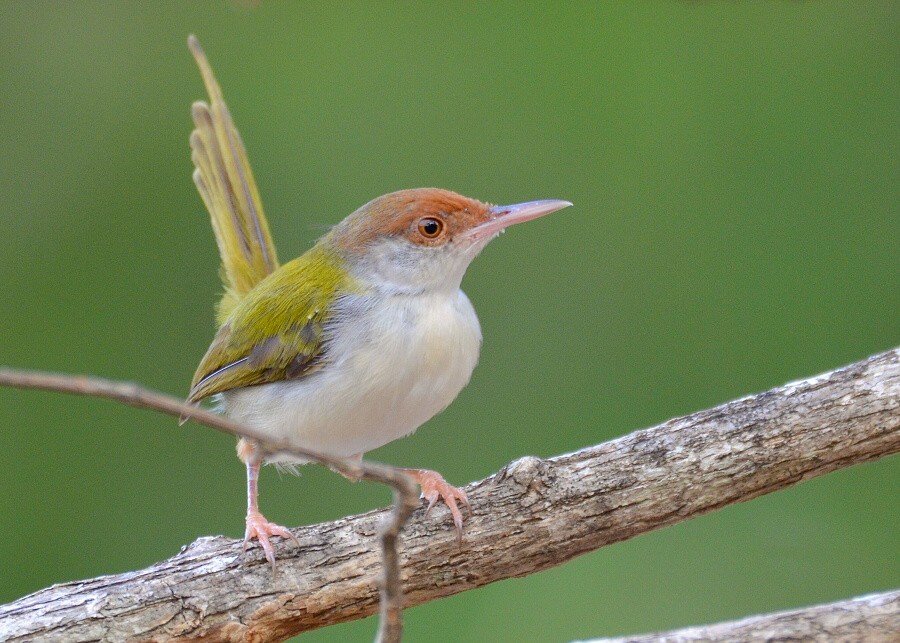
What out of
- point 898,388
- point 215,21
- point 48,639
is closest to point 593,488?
point 898,388

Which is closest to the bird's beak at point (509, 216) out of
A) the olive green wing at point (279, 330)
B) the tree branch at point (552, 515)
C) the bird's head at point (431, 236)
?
the bird's head at point (431, 236)

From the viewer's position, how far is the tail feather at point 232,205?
3.88m

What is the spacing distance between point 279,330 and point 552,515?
1040 mm

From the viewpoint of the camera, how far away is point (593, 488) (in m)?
2.74

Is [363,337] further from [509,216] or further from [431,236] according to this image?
[509,216]

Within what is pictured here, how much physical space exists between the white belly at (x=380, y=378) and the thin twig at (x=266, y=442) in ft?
4.39

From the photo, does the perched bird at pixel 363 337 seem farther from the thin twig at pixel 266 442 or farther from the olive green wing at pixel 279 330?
the thin twig at pixel 266 442

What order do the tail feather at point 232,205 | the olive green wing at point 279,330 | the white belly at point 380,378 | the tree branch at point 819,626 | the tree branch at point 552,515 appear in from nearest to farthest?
the tree branch at point 819,626 → the tree branch at point 552,515 → the white belly at point 380,378 → the olive green wing at point 279,330 → the tail feather at point 232,205

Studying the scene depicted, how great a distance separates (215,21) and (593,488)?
423cm

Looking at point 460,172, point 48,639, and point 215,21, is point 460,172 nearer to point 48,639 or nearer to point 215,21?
point 215,21

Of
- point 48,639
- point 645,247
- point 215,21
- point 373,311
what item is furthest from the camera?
A: point 215,21

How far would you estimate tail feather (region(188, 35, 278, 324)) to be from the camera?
12.7ft

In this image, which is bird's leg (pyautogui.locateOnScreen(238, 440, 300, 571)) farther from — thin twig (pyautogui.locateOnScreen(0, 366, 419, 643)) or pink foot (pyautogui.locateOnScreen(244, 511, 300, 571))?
thin twig (pyautogui.locateOnScreen(0, 366, 419, 643))

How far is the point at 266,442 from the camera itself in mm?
1433
